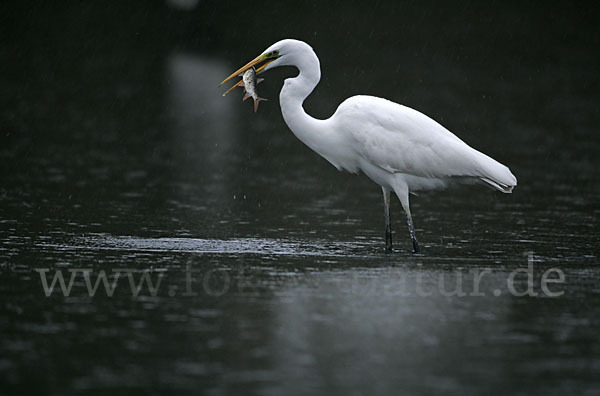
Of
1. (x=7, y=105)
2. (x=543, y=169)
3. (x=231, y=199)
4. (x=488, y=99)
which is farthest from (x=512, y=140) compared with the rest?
(x=7, y=105)

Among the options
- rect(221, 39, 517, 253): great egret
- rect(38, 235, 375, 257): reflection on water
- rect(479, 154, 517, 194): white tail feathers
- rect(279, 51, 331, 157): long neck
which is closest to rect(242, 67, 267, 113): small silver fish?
rect(221, 39, 517, 253): great egret

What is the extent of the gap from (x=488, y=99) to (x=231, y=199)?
484 inches

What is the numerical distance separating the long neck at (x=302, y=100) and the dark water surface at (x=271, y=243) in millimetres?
972

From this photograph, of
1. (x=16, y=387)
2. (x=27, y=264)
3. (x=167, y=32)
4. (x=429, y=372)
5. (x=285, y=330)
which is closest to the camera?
(x=16, y=387)

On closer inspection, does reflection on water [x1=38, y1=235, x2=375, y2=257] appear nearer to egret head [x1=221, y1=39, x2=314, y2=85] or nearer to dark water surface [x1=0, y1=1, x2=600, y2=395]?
dark water surface [x1=0, y1=1, x2=600, y2=395]

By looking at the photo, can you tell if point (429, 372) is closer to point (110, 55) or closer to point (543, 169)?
point (543, 169)

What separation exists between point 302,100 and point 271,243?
1332mm

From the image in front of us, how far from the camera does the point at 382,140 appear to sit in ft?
33.3

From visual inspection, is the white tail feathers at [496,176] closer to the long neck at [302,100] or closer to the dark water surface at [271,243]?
the dark water surface at [271,243]

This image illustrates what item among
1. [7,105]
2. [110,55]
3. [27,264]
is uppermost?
[110,55]

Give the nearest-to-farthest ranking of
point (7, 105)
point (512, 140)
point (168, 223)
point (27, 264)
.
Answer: point (27, 264), point (168, 223), point (512, 140), point (7, 105)

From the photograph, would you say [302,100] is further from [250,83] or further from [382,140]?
[382,140]

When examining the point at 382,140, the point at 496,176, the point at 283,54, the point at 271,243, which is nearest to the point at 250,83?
the point at 283,54

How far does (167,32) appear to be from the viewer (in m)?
37.0
